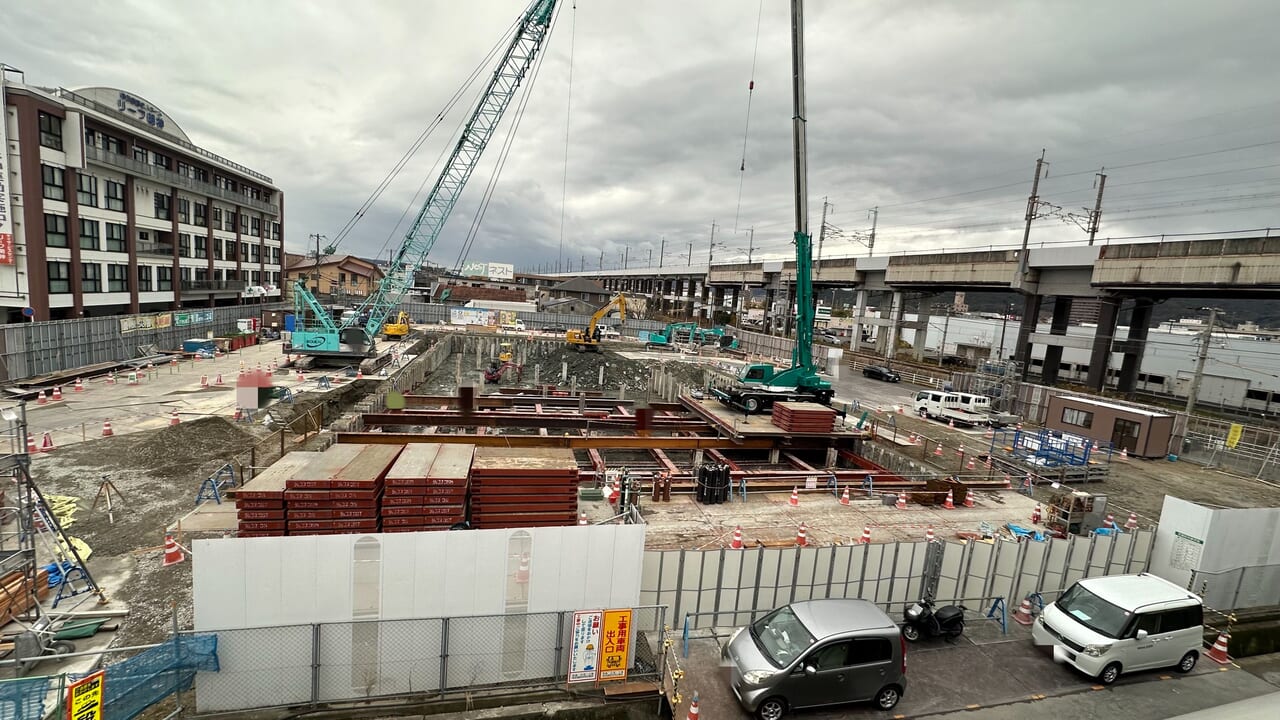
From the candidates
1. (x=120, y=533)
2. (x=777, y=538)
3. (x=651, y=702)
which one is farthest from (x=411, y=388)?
(x=651, y=702)

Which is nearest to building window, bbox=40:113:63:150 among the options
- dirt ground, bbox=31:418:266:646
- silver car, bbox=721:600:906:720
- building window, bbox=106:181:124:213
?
building window, bbox=106:181:124:213

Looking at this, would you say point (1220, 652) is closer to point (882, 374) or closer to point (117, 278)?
point (882, 374)

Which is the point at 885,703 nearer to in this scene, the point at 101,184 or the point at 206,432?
the point at 206,432

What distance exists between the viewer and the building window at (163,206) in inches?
1674

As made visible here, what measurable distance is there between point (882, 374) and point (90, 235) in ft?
186

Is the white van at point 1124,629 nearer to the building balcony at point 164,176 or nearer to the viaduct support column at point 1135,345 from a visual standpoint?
the viaduct support column at point 1135,345

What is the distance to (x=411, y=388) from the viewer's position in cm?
3566

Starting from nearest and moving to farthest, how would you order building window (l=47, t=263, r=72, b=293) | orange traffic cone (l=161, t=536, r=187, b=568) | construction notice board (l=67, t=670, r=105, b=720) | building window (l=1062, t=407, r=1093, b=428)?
construction notice board (l=67, t=670, r=105, b=720), orange traffic cone (l=161, t=536, r=187, b=568), building window (l=1062, t=407, r=1093, b=428), building window (l=47, t=263, r=72, b=293)

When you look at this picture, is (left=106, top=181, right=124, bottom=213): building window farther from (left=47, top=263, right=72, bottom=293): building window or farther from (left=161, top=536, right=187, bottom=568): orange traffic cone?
(left=161, top=536, right=187, bottom=568): orange traffic cone

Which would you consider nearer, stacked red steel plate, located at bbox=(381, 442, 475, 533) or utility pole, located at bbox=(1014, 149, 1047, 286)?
stacked red steel plate, located at bbox=(381, 442, 475, 533)

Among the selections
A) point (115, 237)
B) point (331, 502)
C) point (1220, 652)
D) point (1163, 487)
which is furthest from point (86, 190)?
point (1163, 487)

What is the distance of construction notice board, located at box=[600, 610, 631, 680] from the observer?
795cm

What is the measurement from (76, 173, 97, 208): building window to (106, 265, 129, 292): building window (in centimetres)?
430

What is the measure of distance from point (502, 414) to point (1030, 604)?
1764cm
